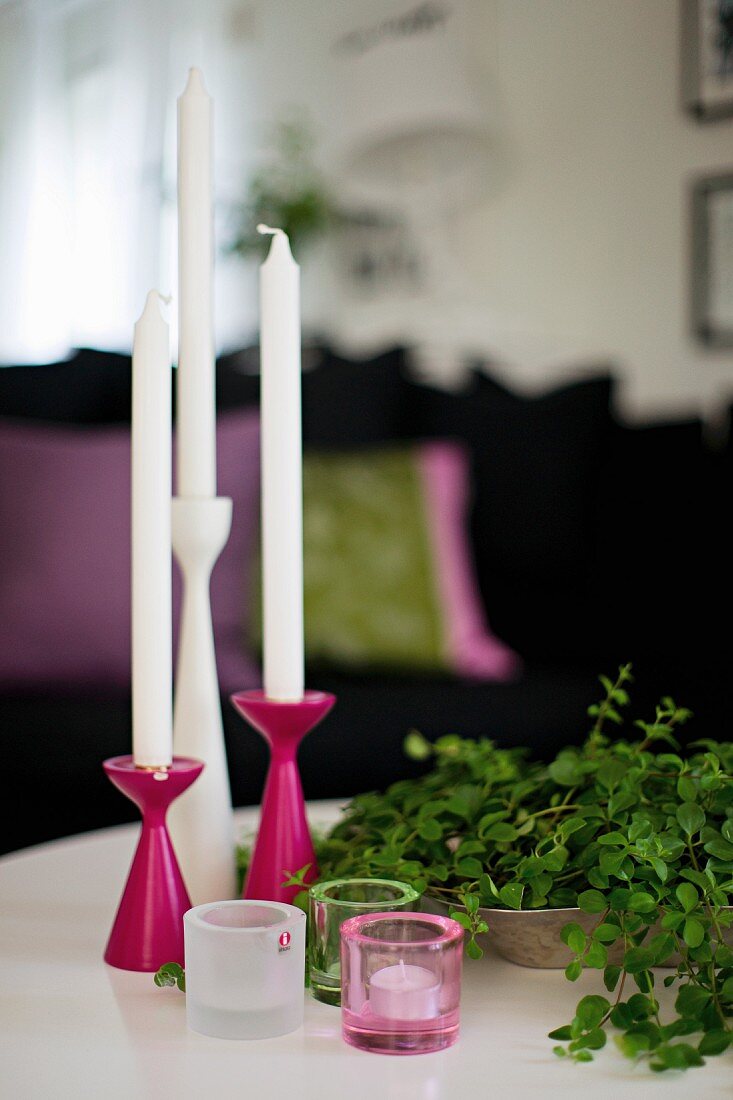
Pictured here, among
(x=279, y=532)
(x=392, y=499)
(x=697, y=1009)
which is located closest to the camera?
(x=697, y=1009)

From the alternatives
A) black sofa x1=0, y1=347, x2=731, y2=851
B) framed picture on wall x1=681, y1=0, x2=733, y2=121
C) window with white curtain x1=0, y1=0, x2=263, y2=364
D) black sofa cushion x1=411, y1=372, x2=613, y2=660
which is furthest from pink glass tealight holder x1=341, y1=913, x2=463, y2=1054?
window with white curtain x1=0, y1=0, x2=263, y2=364

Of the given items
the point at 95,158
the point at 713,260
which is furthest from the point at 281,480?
the point at 95,158

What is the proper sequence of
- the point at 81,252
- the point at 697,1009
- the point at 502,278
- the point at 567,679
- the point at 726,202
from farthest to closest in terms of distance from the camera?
the point at 81,252 → the point at 502,278 → the point at 726,202 → the point at 567,679 → the point at 697,1009

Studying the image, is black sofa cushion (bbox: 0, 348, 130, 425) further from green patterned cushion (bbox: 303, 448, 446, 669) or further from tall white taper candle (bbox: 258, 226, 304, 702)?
tall white taper candle (bbox: 258, 226, 304, 702)

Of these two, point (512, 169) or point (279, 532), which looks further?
point (512, 169)

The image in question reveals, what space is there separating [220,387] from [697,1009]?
5.67ft

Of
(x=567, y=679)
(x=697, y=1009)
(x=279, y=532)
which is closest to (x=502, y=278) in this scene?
(x=567, y=679)

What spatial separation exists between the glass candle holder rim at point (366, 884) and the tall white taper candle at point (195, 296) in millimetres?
264

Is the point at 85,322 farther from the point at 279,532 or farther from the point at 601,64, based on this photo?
the point at 279,532

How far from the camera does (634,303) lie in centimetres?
299

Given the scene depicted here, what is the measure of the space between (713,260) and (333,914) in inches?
102

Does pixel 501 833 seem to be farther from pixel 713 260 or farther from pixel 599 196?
pixel 599 196

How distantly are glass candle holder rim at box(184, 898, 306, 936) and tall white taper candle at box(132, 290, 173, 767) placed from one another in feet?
0.32

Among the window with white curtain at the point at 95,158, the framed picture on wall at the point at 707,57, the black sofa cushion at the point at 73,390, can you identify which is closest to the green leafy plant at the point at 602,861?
the black sofa cushion at the point at 73,390
